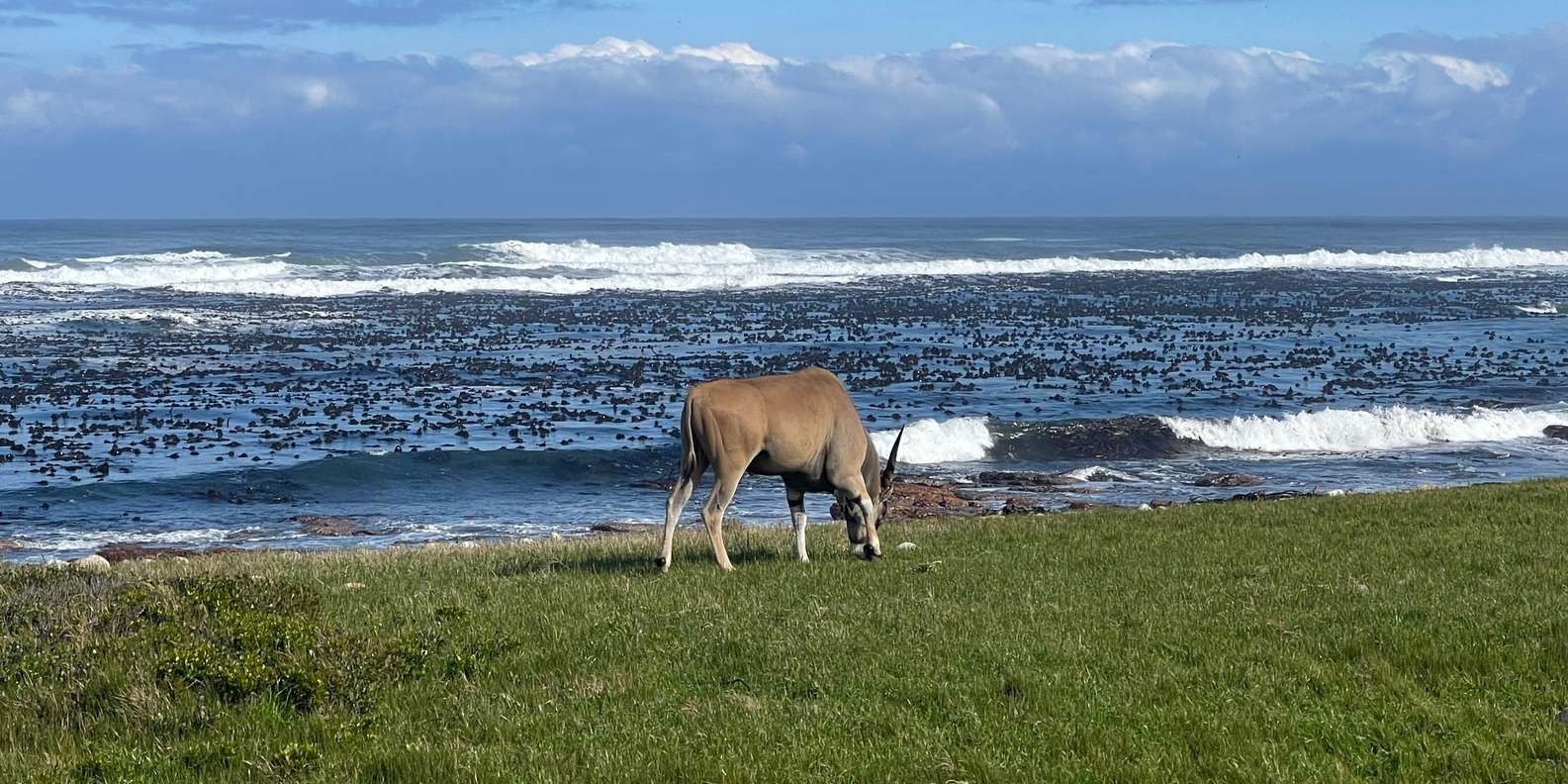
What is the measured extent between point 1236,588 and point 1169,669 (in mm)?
3292

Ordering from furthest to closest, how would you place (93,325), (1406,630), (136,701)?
(93,325) → (1406,630) → (136,701)

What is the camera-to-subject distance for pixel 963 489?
30719 millimetres

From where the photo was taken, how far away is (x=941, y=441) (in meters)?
36.0

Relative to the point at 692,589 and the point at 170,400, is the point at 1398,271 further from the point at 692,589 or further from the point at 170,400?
the point at 692,589

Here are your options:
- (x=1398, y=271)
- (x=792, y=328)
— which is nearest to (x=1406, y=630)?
(x=792, y=328)

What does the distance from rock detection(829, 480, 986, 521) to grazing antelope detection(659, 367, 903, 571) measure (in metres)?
9.40

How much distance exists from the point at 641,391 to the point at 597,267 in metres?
79.2

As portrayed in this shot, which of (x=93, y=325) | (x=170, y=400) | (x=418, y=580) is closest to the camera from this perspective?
(x=418, y=580)

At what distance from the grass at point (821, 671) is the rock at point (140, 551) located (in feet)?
25.8

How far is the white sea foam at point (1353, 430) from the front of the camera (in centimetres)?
3709

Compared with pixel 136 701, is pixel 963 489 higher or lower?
lower

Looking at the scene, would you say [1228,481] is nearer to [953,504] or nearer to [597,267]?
[953,504]

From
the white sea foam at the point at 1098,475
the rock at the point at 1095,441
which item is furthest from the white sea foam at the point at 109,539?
the rock at the point at 1095,441

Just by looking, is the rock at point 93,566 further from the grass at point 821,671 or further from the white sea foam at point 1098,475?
the white sea foam at point 1098,475
